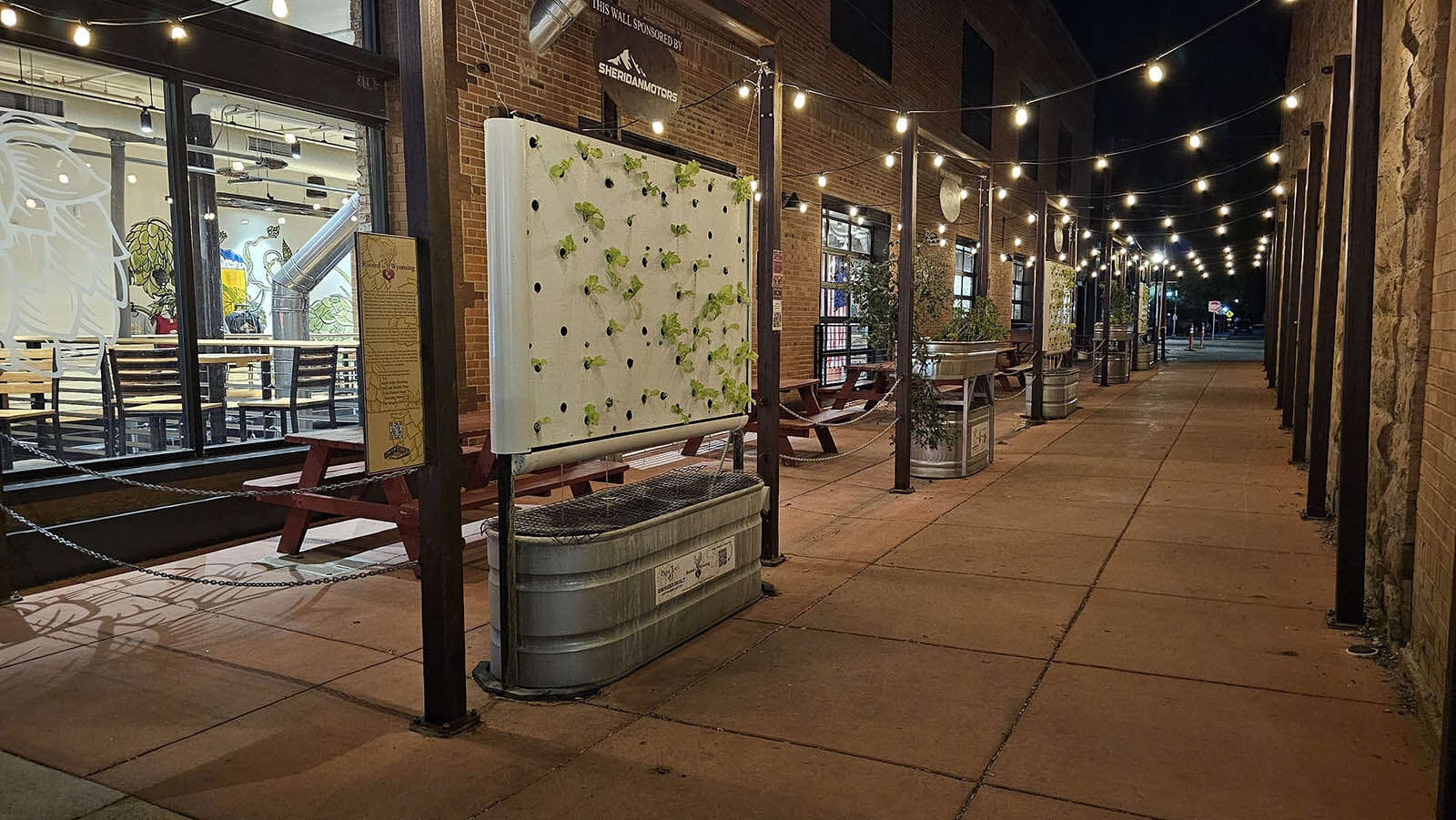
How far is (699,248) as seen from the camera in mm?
5086

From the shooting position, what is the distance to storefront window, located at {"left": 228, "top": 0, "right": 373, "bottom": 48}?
7.09 meters

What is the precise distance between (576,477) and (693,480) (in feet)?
5.77

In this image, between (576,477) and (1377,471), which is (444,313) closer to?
(576,477)

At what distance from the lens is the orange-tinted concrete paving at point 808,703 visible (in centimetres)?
318

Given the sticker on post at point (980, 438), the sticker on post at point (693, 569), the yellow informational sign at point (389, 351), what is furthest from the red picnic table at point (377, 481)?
the sticker on post at point (980, 438)

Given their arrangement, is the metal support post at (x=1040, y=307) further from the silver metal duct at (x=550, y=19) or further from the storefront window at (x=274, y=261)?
the storefront window at (x=274, y=261)

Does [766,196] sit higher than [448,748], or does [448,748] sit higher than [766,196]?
[766,196]

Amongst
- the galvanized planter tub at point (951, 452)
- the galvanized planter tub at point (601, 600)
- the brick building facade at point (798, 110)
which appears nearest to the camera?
the galvanized planter tub at point (601, 600)

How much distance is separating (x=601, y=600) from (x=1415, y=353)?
155 inches

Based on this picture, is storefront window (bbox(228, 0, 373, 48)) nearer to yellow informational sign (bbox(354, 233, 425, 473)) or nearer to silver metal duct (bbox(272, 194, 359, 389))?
silver metal duct (bbox(272, 194, 359, 389))

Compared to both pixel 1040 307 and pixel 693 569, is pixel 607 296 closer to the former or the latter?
pixel 693 569

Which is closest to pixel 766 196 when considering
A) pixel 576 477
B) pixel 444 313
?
pixel 576 477

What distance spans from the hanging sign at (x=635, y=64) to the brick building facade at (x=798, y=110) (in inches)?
40.1

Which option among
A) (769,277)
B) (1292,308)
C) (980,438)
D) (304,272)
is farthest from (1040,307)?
(304,272)
